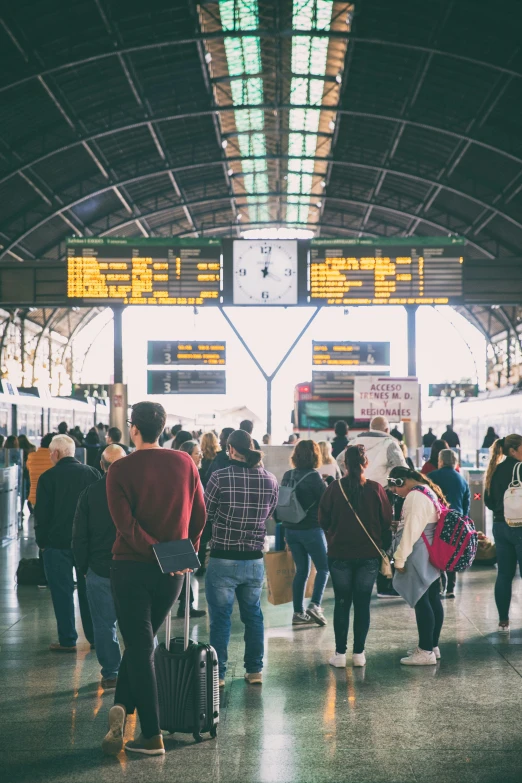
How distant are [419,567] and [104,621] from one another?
88.6 inches

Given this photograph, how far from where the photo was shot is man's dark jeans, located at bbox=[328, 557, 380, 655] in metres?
6.64

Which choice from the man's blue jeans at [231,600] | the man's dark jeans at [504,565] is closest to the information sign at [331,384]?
the man's dark jeans at [504,565]

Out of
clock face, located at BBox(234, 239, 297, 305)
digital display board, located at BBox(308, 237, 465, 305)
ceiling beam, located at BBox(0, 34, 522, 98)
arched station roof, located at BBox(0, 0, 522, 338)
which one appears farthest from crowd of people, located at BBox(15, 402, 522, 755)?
arched station roof, located at BBox(0, 0, 522, 338)

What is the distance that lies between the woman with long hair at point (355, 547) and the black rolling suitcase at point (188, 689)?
1836 mm

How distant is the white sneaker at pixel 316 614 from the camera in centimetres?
818

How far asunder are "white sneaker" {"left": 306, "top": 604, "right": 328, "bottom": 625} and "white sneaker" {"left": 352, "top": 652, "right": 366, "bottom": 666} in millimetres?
1495

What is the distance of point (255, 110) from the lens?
998 inches

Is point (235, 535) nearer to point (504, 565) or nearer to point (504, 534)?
point (504, 534)

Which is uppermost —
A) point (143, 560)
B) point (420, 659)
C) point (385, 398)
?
point (385, 398)

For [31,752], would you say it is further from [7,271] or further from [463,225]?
[463,225]

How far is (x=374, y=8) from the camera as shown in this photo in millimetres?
18641

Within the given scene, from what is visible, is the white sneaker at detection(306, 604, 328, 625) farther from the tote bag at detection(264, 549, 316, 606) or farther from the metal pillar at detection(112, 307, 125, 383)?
the metal pillar at detection(112, 307, 125, 383)

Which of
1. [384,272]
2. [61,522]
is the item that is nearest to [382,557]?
[61,522]

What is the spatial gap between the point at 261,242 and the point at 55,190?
11.4 metres
